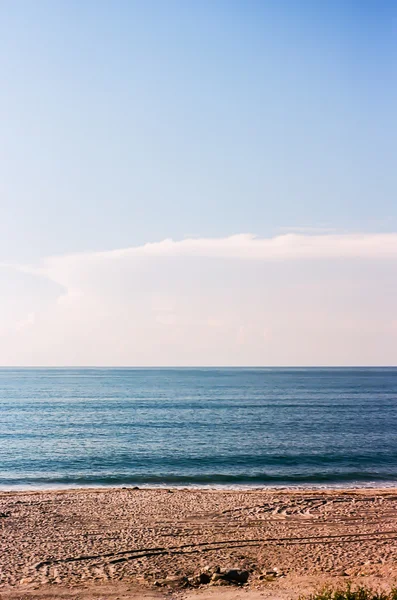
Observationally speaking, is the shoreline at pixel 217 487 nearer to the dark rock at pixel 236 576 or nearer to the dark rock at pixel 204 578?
the dark rock at pixel 236 576

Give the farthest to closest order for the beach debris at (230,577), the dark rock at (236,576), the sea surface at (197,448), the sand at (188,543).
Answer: the sea surface at (197,448) < the dark rock at (236,576) < the beach debris at (230,577) < the sand at (188,543)

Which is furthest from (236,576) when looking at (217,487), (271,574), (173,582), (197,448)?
(197,448)

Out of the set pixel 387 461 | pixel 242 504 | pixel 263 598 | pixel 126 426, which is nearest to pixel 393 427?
pixel 387 461

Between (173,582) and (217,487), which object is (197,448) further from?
(173,582)

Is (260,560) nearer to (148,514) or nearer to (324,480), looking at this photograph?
(148,514)

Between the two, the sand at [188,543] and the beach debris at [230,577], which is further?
the beach debris at [230,577]

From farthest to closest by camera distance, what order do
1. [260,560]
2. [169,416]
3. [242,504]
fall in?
[169,416] → [242,504] → [260,560]

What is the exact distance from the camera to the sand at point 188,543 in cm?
1705

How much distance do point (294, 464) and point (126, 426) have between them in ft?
94.1

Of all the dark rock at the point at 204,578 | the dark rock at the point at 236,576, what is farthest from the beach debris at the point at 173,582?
the dark rock at the point at 236,576

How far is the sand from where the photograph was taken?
17047 mm

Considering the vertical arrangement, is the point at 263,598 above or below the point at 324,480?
above

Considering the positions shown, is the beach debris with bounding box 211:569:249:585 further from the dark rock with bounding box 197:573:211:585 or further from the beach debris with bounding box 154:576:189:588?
the beach debris with bounding box 154:576:189:588

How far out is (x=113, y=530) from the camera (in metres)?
23.7
